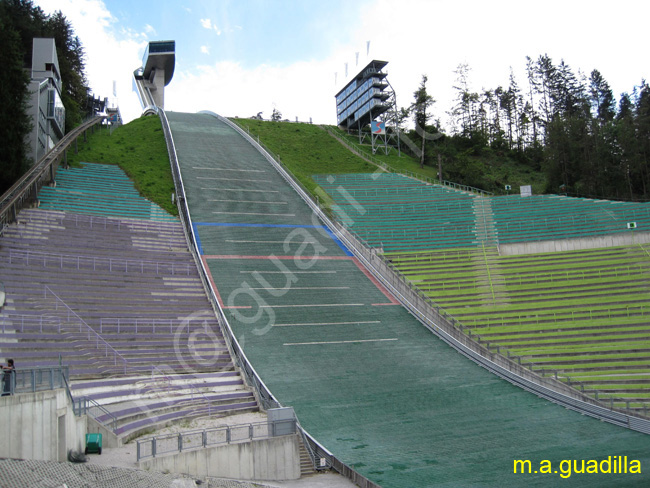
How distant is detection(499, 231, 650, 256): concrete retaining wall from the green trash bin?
2278 centimetres

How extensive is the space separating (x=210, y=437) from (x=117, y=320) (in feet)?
26.9

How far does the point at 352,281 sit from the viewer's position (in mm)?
26312

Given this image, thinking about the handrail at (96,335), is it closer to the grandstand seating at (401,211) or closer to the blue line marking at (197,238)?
the blue line marking at (197,238)

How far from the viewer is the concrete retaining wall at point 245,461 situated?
11375 millimetres

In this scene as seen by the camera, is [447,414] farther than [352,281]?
No

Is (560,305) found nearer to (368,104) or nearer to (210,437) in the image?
(210,437)

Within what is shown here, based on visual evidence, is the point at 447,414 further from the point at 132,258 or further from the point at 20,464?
the point at 132,258

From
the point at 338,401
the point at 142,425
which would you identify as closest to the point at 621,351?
the point at 338,401

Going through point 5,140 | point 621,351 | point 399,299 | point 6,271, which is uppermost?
point 5,140

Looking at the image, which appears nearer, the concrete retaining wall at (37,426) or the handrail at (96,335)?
the concrete retaining wall at (37,426)

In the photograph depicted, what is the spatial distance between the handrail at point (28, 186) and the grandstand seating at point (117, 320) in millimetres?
601

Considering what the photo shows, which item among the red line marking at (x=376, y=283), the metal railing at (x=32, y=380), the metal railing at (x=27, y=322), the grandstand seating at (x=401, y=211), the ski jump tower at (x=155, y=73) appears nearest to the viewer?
the metal railing at (x=32, y=380)

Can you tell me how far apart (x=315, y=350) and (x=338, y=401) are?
3.56 m

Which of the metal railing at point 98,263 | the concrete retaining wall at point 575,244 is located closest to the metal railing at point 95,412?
the metal railing at point 98,263
